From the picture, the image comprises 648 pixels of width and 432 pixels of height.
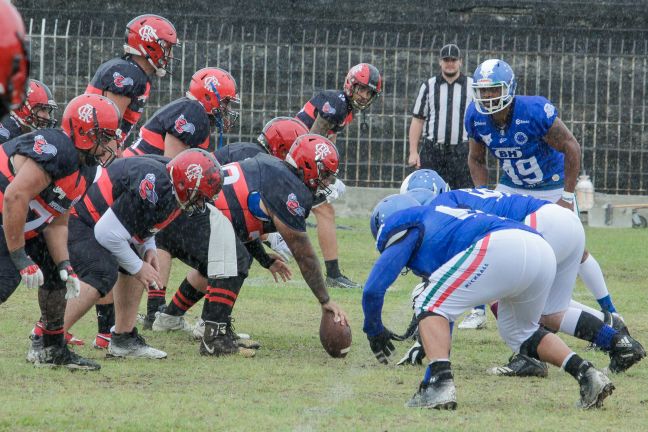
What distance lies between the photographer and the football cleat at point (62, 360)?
21.0 ft

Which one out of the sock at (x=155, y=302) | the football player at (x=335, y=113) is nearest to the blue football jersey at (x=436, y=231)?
the sock at (x=155, y=302)

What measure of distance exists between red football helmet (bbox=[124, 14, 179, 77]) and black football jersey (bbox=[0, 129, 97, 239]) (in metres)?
2.46

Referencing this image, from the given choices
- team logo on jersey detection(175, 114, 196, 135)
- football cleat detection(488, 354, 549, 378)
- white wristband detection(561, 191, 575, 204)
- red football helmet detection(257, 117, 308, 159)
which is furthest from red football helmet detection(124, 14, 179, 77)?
football cleat detection(488, 354, 549, 378)

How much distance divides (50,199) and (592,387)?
2861mm

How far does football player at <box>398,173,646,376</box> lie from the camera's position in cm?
625

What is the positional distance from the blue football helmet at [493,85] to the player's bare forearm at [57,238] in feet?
9.39

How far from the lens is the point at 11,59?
11.0 ft

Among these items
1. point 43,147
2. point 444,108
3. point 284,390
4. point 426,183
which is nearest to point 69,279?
point 43,147

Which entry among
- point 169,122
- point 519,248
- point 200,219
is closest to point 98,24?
point 169,122

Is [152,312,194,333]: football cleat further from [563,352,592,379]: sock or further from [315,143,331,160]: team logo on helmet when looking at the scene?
[563,352,592,379]: sock

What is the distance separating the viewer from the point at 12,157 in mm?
6176

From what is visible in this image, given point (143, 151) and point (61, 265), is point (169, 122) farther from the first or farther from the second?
point (61, 265)

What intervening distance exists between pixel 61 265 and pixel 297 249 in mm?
1369

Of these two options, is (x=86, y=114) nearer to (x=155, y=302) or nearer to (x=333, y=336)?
(x=333, y=336)
